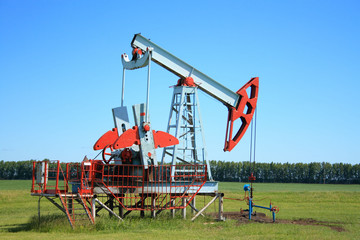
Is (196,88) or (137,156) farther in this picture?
(196,88)

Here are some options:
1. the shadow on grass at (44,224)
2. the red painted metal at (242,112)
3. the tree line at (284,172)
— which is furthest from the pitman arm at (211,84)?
the tree line at (284,172)

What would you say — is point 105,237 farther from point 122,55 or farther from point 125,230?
point 122,55

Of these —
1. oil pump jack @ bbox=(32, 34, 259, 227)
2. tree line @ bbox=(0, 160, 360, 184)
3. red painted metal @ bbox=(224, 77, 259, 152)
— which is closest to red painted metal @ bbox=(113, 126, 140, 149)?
oil pump jack @ bbox=(32, 34, 259, 227)

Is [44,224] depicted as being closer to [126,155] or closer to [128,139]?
[126,155]

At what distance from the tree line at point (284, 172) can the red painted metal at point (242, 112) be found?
295 feet

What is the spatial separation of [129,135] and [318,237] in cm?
644

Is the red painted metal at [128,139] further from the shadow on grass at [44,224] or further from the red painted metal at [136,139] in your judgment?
the shadow on grass at [44,224]

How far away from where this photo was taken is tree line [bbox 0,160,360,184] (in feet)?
356

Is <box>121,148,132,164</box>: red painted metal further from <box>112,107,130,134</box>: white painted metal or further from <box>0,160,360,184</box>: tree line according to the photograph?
<box>0,160,360,184</box>: tree line

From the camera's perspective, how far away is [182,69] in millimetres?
16797

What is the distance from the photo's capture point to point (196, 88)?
16.8 m

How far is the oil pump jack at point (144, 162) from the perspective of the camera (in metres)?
14.2

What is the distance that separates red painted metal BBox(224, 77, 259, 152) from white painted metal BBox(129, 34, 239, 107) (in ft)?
0.87

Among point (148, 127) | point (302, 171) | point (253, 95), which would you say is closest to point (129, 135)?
point (148, 127)
